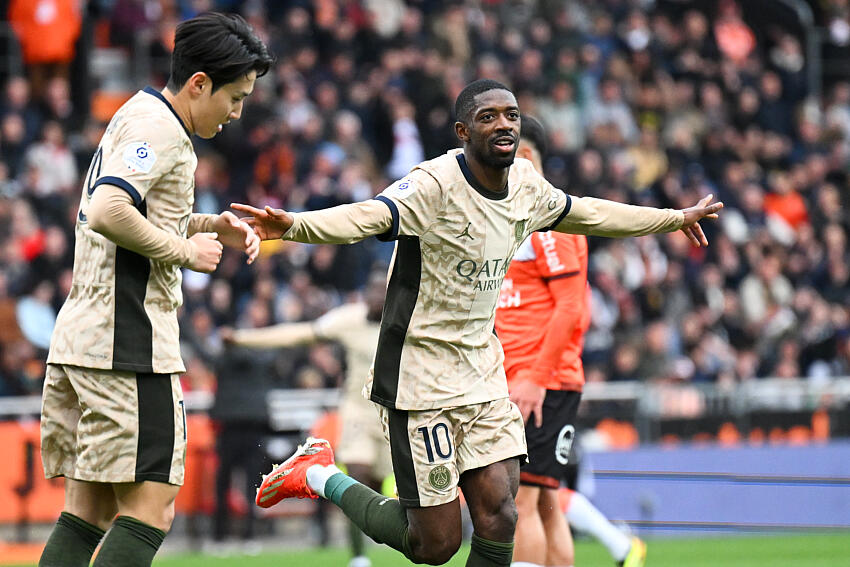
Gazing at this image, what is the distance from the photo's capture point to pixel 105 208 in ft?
16.7

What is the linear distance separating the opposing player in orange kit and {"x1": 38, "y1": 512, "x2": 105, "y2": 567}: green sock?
263cm

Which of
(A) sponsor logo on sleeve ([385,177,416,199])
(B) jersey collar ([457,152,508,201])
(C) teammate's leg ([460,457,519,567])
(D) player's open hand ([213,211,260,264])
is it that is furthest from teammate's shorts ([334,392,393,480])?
(D) player's open hand ([213,211,260,264])

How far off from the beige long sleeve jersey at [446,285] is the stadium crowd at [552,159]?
8038 mm

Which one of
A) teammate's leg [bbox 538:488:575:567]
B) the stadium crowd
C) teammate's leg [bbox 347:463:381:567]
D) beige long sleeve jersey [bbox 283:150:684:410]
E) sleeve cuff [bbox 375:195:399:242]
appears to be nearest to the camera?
sleeve cuff [bbox 375:195:399:242]

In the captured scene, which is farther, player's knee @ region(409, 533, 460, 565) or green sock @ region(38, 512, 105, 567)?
player's knee @ region(409, 533, 460, 565)

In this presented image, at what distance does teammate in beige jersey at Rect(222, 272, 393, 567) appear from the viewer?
1085 cm

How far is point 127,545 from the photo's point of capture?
528cm

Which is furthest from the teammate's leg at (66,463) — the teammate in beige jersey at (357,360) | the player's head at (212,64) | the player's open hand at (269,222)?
the teammate in beige jersey at (357,360)

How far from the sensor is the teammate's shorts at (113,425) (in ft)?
17.4

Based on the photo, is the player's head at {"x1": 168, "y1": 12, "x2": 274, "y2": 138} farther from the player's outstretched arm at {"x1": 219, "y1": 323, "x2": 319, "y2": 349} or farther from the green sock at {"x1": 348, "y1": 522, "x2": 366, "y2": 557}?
the green sock at {"x1": 348, "y1": 522, "x2": 366, "y2": 557}

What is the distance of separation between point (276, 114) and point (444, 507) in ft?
39.5

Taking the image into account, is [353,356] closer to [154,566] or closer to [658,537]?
[154,566]

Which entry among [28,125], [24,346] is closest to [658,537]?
[24,346]

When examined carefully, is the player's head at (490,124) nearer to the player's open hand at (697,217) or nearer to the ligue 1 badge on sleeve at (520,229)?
the ligue 1 badge on sleeve at (520,229)
